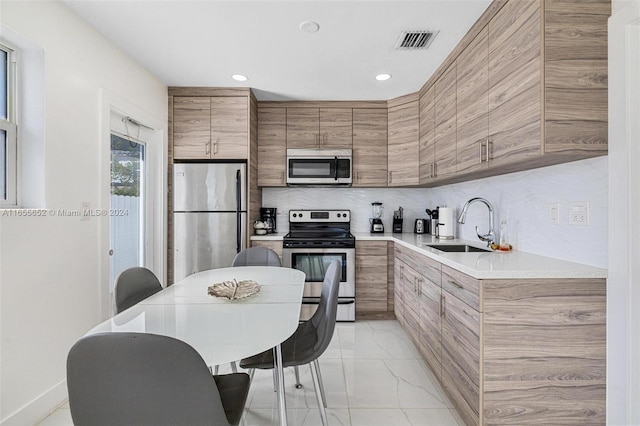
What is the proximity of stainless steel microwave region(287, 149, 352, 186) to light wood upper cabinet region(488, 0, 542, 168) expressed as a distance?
5.97 feet

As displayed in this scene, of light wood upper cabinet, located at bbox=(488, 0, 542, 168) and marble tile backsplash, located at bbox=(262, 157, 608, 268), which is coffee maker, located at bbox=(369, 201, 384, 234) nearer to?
marble tile backsplash, located at bbox=(262, 157, 608, 268)

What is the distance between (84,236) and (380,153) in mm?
2838

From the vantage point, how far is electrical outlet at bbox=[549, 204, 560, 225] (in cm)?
186

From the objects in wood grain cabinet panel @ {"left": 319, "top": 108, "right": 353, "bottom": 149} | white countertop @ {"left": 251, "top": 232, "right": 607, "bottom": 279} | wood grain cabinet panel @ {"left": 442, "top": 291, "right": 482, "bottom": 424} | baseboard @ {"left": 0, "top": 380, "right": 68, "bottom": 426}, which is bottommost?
baseboard @ {"left": 0, "top": 380, "right": 68, "bottom": 426}

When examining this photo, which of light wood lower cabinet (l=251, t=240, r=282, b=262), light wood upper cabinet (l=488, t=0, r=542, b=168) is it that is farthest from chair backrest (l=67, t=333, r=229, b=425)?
light wood lower cabinet (l=251, t=240, r=282, b=262)

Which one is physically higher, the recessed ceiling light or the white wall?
the recessed ceiling light

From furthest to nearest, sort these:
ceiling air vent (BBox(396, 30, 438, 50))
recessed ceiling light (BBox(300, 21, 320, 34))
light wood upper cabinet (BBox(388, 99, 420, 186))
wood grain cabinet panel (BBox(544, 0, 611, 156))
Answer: light wood upper cabinet (BBox(388, 99, 420, 186)) → ceiling air vent (BBox(396, 30, 438, 50)) → recessed ceiling light (BBox(300, 21, 320, 34)) → wood grain cabinet panel (BBox(544, 0, 611, 156))

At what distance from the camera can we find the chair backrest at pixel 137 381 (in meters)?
0.84

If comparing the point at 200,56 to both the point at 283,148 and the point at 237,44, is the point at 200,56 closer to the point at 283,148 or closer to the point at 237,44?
the point at 237,44

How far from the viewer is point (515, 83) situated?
166 centimetres

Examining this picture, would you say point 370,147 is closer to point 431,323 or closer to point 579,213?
point 431,323

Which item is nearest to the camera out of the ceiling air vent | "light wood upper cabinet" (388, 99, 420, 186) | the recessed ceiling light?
the recessed ceiling light

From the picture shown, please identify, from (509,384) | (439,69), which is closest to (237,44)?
(439,69)

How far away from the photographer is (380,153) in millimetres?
3623
